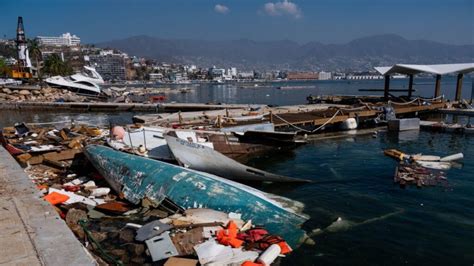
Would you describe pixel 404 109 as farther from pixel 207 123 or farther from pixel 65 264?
pixel 65 264

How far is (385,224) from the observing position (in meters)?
11.9

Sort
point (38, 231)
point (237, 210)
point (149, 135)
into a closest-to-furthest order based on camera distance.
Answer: point (38, 231), point (237, 210), point (149, 135)

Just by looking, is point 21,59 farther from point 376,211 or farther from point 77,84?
point 376,211

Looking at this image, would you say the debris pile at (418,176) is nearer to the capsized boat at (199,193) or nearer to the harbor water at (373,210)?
the harbor water at (373,210)

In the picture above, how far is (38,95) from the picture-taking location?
68.3 m

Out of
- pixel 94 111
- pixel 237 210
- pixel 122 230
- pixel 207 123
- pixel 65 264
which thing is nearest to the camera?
pixel 65 264

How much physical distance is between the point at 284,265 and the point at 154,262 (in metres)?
3.31

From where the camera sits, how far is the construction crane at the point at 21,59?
294 ft

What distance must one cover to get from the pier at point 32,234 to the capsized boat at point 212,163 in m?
7.33

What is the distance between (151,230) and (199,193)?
2400mm

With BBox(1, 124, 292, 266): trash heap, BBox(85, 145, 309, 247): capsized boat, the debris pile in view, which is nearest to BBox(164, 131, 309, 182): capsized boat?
BBox(85, 145, 309, 247): capsized boat

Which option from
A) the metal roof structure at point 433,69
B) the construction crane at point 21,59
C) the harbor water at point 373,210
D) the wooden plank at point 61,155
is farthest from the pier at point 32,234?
the construction crane at point 21,59

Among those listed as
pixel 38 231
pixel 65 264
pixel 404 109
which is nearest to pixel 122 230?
pixel 38 231

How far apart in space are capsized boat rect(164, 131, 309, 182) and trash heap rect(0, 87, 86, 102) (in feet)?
176
